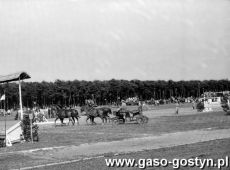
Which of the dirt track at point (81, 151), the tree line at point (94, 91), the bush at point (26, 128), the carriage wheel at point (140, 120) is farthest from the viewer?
the tree line at point (94, 91)

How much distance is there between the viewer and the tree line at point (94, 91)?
123 meters

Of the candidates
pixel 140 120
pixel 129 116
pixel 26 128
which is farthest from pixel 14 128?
pixel 129 116

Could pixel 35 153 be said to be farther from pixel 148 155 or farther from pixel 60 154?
pixel 148 155

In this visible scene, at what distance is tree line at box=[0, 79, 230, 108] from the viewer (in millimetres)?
123188

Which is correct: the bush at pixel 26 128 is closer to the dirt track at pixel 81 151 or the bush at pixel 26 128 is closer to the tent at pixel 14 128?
the tent at pixel 14 128

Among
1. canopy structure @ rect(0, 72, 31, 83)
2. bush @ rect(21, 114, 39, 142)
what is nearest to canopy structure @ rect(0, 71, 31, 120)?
canopy structure @ rect(0, 72, 31, 83)

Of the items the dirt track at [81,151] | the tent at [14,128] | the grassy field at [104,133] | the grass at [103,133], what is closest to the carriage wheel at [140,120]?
the grassy field at [104,133]

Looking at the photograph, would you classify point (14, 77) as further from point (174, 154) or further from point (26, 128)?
point (174, 154)

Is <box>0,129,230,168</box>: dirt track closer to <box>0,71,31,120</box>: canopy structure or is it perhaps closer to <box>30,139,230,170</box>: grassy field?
<box>30,139,230,170</box>: grassy field

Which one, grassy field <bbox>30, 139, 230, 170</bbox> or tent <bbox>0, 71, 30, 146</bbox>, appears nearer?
grassy field <bbox>30, 139, 230, 170</bbox>

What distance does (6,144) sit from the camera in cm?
1992

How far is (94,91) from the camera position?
5305 inches

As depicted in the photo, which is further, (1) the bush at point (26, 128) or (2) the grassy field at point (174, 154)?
(1) the bush at point (26, 128)

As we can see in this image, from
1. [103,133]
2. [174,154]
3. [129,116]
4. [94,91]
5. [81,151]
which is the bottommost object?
[103,133]
